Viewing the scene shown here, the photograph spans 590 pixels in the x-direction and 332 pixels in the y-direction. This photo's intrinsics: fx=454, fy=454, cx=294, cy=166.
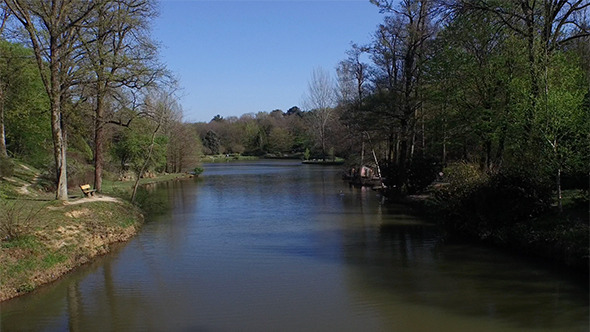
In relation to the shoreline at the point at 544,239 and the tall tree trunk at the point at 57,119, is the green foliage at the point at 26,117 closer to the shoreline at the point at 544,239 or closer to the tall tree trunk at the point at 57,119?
the tall tree trunk at the point at 57,119

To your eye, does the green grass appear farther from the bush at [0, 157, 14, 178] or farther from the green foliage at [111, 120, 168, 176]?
the bush at [0, 157, 14, 178]

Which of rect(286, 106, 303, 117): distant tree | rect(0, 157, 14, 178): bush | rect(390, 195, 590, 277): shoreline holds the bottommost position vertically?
rect(390, 195, 590, 277): shoreline

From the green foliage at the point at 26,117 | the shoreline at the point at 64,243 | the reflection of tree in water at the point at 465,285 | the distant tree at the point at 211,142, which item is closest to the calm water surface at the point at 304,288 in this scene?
the reflection of tree in water at the point at 465,285

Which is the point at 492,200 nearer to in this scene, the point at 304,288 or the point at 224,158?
the point at 304,288

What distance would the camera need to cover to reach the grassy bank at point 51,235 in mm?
10023

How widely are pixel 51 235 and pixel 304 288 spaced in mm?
7000

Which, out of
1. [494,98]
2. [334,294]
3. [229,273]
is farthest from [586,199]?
[229,273]

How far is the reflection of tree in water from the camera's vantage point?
324 inches

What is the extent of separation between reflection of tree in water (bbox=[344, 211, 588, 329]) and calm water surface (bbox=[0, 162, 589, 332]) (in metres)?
0.02

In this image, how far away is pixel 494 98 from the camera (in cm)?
1817

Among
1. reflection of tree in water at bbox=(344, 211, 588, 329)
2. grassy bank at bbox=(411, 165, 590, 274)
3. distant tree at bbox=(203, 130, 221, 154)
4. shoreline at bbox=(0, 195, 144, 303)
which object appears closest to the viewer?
reflection of tree in water at bbox=(344, 211, 588, 329)

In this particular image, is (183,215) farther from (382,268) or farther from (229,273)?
(382,268)

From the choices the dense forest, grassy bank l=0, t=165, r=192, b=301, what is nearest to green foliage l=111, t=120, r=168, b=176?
the dense forest

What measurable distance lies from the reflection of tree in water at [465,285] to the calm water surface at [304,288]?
24mm
